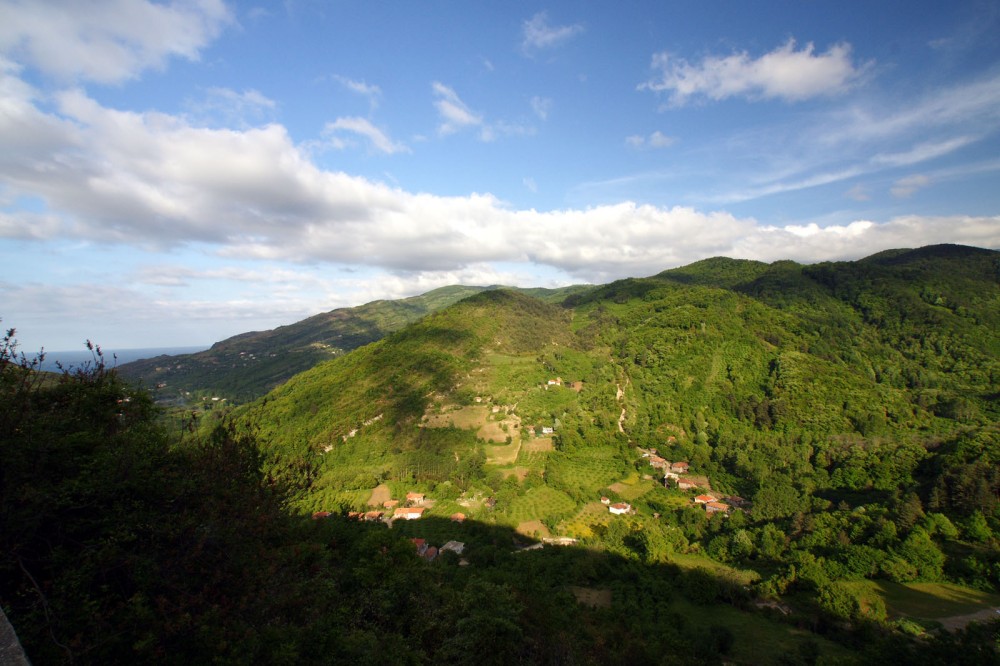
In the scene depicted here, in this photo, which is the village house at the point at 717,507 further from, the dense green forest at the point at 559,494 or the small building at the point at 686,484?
the small building at the point at 686,484

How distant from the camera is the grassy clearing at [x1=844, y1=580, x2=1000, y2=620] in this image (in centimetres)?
2598

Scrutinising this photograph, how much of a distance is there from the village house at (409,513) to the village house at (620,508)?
23563mm

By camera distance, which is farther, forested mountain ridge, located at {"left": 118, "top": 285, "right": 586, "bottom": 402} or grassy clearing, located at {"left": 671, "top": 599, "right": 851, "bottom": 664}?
forested mountain ridge, located at {"left": 118, "top": 285, "right": 586, "bottom": 402}

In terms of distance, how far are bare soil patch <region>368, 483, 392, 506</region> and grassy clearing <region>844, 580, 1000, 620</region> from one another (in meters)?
47.8

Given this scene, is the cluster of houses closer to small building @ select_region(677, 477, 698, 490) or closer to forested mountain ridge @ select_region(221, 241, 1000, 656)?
small building @ select_region(677, 477, 698, 490)

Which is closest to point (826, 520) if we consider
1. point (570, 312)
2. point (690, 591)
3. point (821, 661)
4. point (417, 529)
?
point (690, 591)

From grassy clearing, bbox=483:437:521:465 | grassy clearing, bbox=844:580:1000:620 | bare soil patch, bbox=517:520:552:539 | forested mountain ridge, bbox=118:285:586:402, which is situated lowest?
Result: bare soil patch, bbox=517:520:552:539

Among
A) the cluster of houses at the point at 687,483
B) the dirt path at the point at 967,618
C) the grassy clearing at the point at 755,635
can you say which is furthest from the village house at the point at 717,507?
the dirt path at the point at 967,618

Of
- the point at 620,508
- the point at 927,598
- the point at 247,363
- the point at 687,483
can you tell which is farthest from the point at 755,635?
the point at 247,363

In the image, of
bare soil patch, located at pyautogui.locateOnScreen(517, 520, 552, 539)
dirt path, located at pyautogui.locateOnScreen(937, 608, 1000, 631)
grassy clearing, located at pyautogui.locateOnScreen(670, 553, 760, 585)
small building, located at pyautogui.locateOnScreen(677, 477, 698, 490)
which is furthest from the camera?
small building, located at pyautogui.locateOnScreen(677, 477, 698, 490)

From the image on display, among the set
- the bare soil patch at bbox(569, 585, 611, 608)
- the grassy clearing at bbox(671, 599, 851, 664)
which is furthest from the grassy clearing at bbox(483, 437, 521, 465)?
the grassy clearing at bbox(671, 599, 851, 664)

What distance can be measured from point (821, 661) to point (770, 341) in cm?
8368

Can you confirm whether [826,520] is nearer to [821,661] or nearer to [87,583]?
[821,661]

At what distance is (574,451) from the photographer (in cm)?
6209
